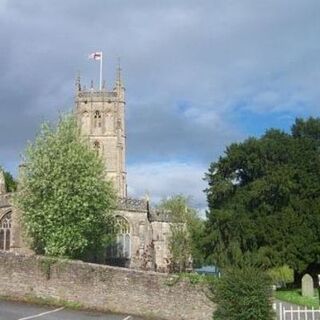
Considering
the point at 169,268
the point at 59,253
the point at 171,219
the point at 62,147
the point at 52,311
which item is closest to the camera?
the point at 52,311

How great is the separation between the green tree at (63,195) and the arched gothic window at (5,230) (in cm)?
1161

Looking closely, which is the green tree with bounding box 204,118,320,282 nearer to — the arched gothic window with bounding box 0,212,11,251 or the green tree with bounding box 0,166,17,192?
the arched gothic window with bounding box 0,212,11,251

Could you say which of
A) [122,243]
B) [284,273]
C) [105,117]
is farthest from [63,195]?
[105,117]

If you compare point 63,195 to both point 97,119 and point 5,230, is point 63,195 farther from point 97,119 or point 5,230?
point 97,119

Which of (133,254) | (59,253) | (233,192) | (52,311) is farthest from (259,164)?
(52,311)

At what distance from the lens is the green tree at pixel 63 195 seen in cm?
4259

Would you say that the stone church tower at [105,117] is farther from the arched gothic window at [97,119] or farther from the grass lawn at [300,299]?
the grass lawn at [300,299]

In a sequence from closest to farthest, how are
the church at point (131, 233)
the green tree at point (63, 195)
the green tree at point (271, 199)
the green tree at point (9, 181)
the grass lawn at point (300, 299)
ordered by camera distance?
the grass lawn at point (300, 299) → the green tree at point (63, 195) → the green tree at point (271, 199) → the church at point (131, 233) → the green tree at point (9, 181)

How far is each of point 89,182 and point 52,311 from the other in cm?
1612

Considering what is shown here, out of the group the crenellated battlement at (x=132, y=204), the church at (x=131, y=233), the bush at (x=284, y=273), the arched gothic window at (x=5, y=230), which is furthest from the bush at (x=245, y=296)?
the arched gothic window at (x=5, y=230)

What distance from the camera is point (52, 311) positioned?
28.3 m

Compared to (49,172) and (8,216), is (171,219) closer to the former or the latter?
(8,216)

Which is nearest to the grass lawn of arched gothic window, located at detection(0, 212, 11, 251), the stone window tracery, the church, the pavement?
the pavement

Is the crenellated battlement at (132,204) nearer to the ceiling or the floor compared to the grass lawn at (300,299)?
nearer to the ceiling
